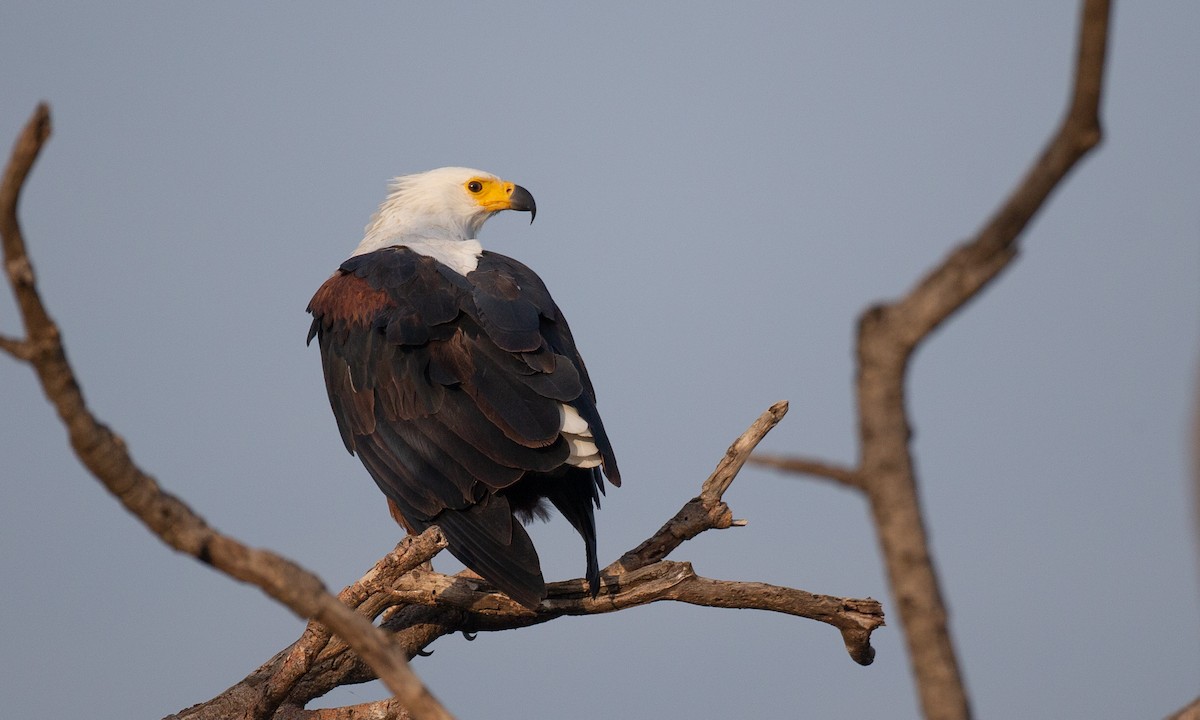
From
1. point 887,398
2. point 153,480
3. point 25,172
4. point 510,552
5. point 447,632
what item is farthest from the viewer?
point 447,632

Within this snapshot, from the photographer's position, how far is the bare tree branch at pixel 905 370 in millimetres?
1705

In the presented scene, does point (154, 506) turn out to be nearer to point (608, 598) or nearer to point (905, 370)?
point (905, 370)

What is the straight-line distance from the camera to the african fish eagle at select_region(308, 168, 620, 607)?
495 cm

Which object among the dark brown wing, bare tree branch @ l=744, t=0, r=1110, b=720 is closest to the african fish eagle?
the dark brown wing

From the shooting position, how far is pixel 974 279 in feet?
5.82

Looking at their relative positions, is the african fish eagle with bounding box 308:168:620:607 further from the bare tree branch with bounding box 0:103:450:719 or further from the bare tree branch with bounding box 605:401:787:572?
the bare tree branch with bounding box 0:103:450:719

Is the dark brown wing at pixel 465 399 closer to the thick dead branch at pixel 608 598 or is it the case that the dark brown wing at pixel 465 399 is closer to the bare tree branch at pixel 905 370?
the thick dead branch at pixel 608 598

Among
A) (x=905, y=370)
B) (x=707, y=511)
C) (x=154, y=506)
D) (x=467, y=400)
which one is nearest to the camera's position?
(x=905, y=370)

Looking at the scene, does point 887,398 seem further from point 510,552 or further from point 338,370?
point 338,370

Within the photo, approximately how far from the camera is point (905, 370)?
185 cm

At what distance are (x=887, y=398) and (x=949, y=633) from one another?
39cm

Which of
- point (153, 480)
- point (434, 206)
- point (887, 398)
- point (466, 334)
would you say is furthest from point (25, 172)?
point (434, 206)

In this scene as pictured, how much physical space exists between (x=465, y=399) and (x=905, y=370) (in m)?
3.51

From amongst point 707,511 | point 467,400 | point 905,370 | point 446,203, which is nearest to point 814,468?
point 905,370
